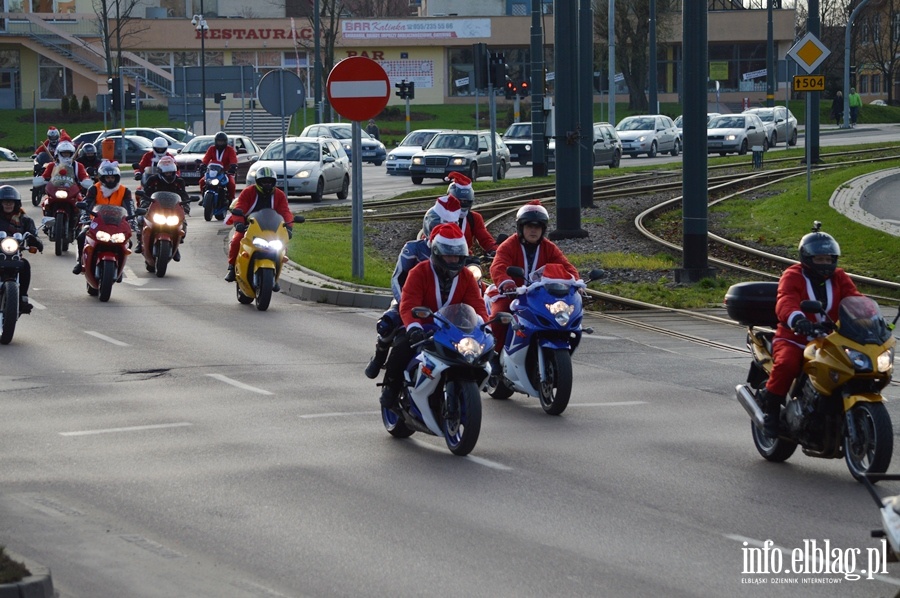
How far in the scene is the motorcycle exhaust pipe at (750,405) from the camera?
9438 millimetres

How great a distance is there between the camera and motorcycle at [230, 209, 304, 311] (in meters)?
17.6

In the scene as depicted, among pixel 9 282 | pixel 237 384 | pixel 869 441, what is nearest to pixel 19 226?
pixel 9 282

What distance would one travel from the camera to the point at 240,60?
308ft

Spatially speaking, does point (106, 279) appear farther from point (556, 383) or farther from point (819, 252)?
point (819, 252)

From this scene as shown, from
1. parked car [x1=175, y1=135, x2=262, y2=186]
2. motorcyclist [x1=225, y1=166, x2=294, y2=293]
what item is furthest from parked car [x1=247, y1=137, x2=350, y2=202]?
motorcyclist [x1=225, y1=166, x2=294, y2=293]

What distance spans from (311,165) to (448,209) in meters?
22.2

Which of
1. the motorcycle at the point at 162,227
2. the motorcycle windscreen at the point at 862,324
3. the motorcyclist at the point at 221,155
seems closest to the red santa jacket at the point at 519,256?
the motorcycle windscreen at the point at 862,324

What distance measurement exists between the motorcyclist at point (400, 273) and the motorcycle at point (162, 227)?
8116 mm

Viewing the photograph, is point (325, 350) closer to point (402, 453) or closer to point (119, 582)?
point (402, 453)

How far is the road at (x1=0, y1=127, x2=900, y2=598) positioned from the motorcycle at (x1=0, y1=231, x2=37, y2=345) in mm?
354

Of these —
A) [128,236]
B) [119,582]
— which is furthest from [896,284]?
[119,582]

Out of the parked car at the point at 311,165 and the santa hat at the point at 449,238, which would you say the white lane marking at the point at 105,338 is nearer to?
the santa hat at the point at 449,238

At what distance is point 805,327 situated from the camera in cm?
873

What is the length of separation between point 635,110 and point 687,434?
76773mm
